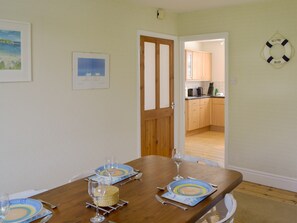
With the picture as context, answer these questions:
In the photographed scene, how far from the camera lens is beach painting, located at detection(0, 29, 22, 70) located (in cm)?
296

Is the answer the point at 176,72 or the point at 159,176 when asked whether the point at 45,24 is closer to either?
the point at 159,176

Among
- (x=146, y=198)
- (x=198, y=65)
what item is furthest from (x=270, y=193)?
(x=198, y=65)

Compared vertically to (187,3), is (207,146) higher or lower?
lower

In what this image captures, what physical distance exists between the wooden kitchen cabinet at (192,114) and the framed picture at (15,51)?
4.87 meters

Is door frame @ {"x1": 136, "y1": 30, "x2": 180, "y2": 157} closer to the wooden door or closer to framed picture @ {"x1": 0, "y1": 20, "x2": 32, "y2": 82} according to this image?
the wooden door

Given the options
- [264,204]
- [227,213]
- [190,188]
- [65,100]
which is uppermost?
[65,100]

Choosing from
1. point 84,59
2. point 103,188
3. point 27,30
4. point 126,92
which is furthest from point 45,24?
point 103,188

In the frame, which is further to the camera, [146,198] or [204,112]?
[204,112]

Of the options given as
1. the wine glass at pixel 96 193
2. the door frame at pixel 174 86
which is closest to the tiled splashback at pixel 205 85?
the door frame at pixel 174 86

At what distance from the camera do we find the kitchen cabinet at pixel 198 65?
308 inches

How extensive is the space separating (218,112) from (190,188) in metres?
6.35

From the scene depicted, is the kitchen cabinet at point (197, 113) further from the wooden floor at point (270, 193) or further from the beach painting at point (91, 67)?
the beach painting at point (91, 67)

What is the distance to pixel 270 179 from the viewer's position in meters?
4.27

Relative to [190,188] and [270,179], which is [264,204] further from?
[190,188]
